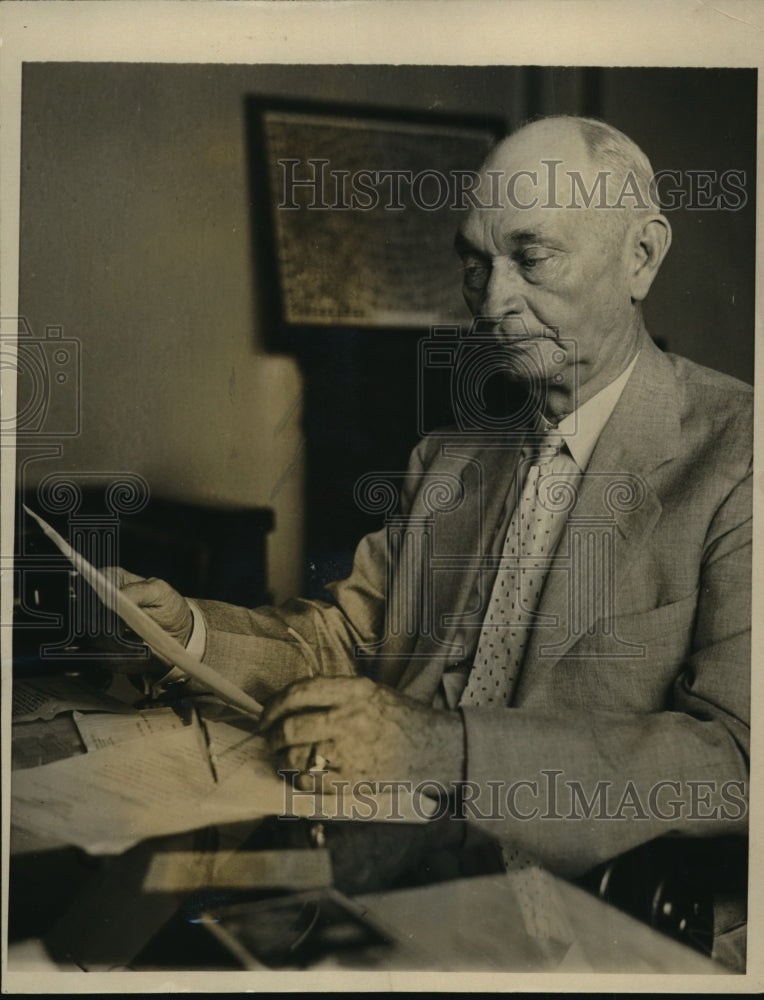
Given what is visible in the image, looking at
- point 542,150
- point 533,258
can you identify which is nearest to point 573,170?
point 542,150

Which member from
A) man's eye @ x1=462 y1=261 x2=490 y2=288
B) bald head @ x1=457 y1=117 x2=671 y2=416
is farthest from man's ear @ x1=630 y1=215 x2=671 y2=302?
man's eye @ x1=462 y1=261 x2=490 y2=288

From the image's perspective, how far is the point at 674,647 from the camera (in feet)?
6.55

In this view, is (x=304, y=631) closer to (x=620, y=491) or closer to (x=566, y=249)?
(x=620, y=491)

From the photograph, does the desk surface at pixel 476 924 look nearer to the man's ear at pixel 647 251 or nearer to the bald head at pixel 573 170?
the man's ear at pixel 647 251

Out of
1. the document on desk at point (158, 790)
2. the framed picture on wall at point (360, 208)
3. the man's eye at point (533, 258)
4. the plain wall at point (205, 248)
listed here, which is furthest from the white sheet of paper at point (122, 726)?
the man's eye at point (533, 258)

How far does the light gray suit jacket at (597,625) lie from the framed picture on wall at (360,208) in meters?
0.29

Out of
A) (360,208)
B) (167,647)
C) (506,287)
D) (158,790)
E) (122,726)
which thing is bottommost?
(158,790)

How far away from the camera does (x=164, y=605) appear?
2057 mm

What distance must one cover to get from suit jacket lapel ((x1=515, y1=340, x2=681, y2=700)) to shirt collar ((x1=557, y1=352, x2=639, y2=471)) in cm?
1

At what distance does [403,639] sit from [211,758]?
0.43m

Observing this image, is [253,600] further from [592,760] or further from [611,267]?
[611,267]

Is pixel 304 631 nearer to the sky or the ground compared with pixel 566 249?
nearer to the ground

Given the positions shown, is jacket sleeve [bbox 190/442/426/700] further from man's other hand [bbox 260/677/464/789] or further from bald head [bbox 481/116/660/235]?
bald head [bbox 481/116/660/235]

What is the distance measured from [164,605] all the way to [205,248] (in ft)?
2.24
